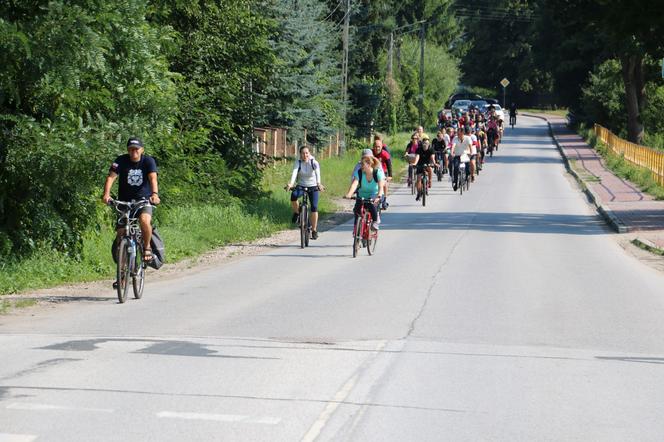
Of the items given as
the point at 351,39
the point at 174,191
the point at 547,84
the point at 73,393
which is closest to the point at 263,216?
the point at 174,191

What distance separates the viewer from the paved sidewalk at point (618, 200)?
2723 centimetres

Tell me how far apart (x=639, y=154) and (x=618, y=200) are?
15635mm

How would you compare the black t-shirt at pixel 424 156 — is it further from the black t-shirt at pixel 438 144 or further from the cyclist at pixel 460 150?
the black t-shirt at pixel 438 144

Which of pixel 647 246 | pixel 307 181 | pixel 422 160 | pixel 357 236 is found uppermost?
pixel 307 181

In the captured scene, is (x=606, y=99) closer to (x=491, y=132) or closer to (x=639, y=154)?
(x=491, y=132)

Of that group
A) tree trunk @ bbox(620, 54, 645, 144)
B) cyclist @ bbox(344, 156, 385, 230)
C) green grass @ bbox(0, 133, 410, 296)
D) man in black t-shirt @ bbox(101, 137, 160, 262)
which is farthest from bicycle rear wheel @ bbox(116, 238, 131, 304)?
tree trunk @ bbox(620, 54, 645, 144)

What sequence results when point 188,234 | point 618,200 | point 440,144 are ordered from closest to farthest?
1. point 188,234
2. point 618,200
3. point 440,144

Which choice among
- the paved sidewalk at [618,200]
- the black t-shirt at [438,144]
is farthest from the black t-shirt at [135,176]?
the black t-shirt at [438,144]

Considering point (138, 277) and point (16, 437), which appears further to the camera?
point (138, 277)

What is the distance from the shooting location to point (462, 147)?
38.1m

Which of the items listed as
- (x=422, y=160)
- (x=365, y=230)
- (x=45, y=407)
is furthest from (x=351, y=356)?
(x=422, y=160)

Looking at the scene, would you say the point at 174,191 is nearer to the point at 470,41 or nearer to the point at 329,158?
the point at 329,158

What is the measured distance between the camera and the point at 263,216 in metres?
27.6

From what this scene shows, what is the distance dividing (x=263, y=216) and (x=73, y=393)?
1954 cm
